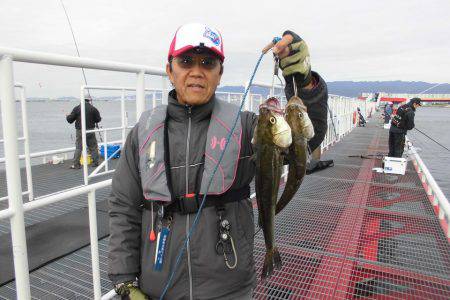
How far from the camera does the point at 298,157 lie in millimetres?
1781

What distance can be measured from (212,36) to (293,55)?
0.46 metres

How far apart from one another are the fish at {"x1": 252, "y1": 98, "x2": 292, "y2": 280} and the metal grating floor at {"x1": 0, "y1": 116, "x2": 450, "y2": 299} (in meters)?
1.86

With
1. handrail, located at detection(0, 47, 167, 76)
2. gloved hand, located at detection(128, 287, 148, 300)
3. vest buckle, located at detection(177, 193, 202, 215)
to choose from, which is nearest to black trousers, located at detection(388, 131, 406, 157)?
handrail, located at detection(0, 47, 167, 76)

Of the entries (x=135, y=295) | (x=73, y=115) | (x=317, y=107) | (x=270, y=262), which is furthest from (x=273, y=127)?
(x=73, y=115)

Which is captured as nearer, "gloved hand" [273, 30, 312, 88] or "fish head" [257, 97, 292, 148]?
"fish head" [257, 97, 292, 148]

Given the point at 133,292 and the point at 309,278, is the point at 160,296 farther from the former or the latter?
the point at 309,278

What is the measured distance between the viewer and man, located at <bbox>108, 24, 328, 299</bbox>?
176cm

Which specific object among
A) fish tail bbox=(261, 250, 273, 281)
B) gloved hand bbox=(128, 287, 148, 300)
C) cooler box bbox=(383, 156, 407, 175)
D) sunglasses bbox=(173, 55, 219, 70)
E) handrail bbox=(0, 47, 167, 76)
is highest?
handrail bbox=(0, 47, 167, 76)

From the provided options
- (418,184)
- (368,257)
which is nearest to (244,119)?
(368,257)

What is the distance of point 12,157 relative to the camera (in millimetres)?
1747

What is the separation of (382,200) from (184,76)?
582cm

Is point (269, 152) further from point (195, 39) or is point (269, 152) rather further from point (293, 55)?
point (195, 39)

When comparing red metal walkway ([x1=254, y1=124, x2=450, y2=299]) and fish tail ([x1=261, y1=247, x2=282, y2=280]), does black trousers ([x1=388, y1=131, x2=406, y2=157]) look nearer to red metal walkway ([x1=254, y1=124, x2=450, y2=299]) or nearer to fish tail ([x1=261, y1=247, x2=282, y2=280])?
red metal walkway ([x1=254, y1=124, x2=450, y2=299])

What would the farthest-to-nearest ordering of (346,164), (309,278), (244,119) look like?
(346,164) → (309,278) → (244,119)
